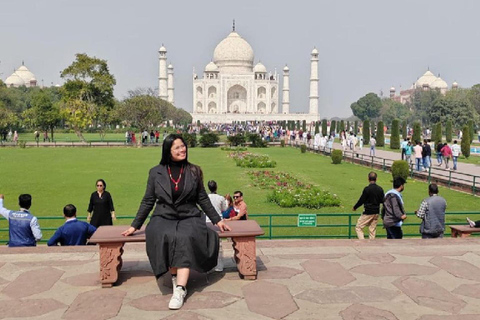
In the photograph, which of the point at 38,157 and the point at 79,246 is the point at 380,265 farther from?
the point at 38,157

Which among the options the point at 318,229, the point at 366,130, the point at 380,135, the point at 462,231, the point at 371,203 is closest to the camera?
the point at 462,231

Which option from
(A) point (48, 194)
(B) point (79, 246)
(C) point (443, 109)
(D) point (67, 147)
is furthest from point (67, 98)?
(C) point (443, 109)

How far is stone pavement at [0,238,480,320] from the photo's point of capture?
11.2 ft

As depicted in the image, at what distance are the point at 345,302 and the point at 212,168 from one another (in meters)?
12.5

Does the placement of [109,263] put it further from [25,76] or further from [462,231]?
[25,76]

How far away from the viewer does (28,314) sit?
11.1 feet

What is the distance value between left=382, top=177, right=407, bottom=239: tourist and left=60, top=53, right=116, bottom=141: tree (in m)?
24.2

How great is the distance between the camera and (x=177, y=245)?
362 cm

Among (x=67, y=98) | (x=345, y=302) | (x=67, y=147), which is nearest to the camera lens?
(x=345, y=302)

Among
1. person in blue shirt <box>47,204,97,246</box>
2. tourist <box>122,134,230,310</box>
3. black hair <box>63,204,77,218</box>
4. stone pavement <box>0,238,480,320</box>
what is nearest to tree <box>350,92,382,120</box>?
stone pavement <box>0,238,480,320</box>

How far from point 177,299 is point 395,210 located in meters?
3.06

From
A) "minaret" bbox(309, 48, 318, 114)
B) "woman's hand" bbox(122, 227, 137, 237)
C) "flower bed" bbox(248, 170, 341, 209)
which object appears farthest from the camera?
"minaret" bbox(309, 48, 318, 114)

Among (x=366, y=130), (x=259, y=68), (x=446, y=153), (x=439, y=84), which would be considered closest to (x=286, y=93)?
(x=259, y=68)

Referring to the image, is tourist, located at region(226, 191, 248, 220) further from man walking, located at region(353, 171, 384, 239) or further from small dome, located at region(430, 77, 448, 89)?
small dome, located at region(430, 77, 448, 89)
